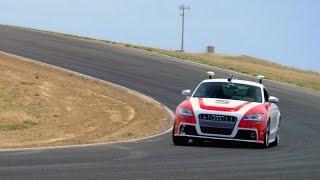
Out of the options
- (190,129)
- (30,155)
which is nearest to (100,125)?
(190,129)

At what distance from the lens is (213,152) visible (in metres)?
15.8

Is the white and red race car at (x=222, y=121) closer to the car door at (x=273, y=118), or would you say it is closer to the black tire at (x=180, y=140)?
the black tire at (x=180, y=140)

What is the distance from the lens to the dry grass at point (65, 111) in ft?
73.8

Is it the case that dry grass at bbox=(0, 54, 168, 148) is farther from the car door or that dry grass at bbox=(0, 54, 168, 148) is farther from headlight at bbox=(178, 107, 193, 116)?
the car door

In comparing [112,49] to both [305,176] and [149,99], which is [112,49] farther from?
[305,176]

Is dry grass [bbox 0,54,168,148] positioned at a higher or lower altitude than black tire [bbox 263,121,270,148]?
lower

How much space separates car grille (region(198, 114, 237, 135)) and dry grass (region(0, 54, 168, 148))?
4.22 meters

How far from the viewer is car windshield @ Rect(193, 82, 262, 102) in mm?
18297

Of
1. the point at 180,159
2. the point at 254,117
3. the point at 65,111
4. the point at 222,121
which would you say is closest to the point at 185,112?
the point at 222,121

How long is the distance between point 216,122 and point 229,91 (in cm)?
175

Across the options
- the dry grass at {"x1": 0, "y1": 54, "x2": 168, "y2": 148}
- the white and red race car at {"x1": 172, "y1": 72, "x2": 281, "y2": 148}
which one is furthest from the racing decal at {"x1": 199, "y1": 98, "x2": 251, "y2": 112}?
→ the dry grass at {"x1": 0, "y1": 54, "x2": 168, "y2": 148}

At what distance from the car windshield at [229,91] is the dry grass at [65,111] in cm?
341

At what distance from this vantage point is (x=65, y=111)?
89.5ft

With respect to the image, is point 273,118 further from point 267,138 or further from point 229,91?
point 229,91
